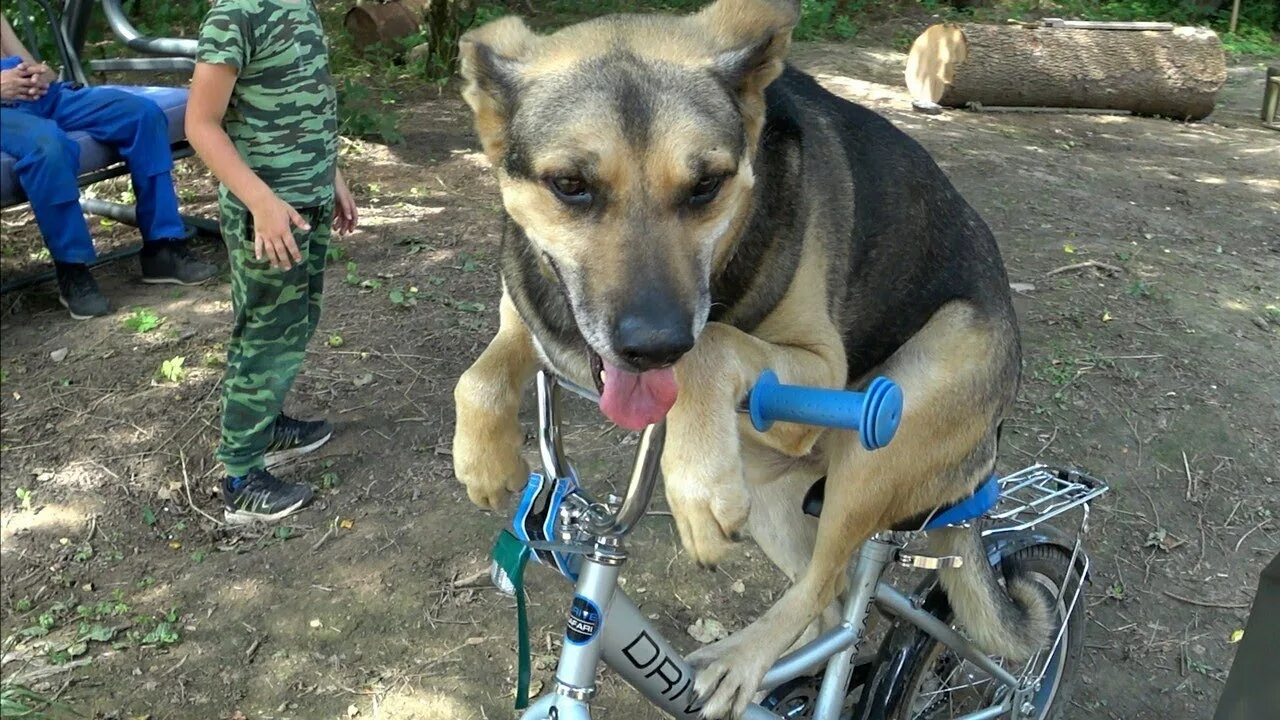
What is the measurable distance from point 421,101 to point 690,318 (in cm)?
754

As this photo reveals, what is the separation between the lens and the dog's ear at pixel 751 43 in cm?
212

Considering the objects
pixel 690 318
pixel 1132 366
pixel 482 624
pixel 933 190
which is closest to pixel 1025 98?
pixel 1132 366

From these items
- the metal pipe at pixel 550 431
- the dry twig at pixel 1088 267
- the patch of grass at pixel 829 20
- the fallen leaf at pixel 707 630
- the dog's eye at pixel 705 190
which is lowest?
the fallen leaf at pixel 707 630

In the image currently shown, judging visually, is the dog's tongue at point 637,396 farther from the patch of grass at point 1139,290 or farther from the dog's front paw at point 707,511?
the patch of grass at point 1139,290

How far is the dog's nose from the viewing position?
172 centimetres

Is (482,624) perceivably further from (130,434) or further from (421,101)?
(421,101)

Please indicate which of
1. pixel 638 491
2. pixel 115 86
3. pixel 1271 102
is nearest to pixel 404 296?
pixel 115 86

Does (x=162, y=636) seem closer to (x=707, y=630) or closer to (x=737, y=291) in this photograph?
(x=707, y=630)

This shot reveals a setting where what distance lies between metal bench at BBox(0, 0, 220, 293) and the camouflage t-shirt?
6.95 feet

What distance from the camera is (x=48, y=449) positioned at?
4137 millimetres

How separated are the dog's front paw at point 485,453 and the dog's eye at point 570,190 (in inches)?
18.6

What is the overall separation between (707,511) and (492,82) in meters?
1.06

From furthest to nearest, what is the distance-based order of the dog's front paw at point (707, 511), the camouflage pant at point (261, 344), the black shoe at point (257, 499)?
1. the black shoe at point (257, 499)
2. the camouflage pant at point (261, 344)
3. the dog's front paw at point (707, 511)

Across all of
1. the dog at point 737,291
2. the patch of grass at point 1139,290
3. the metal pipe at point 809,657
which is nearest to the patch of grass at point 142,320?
the dog at point 737,291
